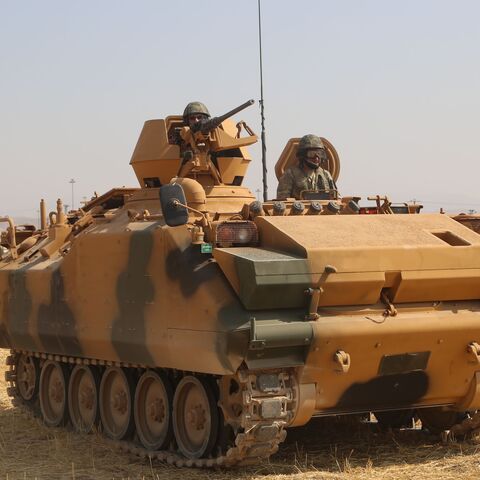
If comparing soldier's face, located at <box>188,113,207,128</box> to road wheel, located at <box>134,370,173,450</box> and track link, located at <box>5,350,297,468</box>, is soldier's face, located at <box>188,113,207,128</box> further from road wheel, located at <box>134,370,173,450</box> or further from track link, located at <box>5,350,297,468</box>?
track link, located at <box>5,350,297,468</box>

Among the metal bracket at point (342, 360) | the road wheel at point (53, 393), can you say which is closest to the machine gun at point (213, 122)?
the road wheel at point (53, 393)

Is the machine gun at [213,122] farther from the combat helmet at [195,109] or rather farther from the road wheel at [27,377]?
the road wheel at [27,377]

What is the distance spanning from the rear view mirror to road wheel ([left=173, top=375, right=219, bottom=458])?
176 cm

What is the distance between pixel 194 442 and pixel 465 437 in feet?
10.7

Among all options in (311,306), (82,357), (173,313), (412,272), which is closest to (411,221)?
(412,272)

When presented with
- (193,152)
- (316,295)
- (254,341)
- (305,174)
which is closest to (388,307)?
(316,295)

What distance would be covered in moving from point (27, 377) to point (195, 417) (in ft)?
16.3

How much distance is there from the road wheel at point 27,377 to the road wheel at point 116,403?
224 cm

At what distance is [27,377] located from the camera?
662 inches

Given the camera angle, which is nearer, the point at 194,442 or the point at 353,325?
the point at 353,325

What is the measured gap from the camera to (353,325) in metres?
11.5

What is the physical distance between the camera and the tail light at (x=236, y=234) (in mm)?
11852

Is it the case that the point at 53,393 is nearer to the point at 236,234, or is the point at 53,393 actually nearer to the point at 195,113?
the point at 195,113

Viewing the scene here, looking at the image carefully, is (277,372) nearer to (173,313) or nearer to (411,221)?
(173,313)
